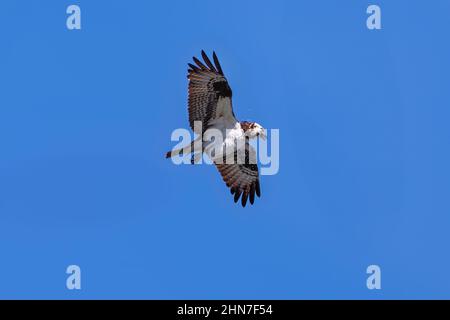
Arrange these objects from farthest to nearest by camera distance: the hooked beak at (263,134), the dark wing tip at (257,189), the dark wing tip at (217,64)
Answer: the dark wing tip at (257,189) < the hooked beak at (263,134) < the dark wing tip at (217,64)

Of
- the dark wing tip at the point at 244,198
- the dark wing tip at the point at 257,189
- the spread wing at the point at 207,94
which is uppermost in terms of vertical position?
the spread wing at the point at 207,94

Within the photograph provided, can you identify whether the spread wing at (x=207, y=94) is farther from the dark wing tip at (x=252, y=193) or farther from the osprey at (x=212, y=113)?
the dark wing tip at (x=252, y=193)

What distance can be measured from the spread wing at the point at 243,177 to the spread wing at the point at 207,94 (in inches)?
50.7

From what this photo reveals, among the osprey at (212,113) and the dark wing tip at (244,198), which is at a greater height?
the osprey at (212,113)

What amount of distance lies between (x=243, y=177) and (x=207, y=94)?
2242mm

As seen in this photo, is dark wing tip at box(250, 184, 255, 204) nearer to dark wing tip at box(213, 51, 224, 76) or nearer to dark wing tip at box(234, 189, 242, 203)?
dark wing tip at box(234, 189, 242, 203)

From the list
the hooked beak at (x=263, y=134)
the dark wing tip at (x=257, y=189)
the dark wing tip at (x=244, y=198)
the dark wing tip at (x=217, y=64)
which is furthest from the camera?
the dark wing tip at (x=257, y=189)

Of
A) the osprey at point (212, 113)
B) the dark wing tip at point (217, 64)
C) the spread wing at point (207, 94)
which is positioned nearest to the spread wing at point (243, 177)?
the osprey at point (212, 113)

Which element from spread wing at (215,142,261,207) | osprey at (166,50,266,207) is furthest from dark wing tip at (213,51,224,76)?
spread wing at (215,142,261,207)

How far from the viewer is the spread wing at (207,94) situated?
20.7 metres

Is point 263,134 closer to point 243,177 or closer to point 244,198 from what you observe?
point 243,177
